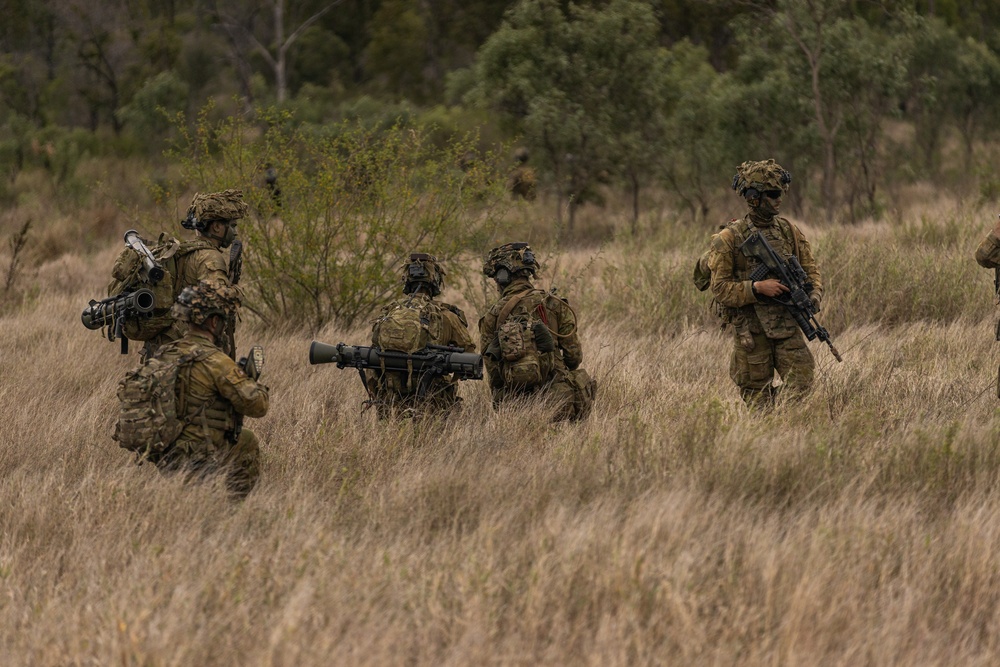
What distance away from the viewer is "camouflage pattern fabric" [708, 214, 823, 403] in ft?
19.8

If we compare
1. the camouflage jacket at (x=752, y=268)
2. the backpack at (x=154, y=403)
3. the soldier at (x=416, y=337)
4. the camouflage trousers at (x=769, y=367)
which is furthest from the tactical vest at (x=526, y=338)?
the backpack at (x=154, y=403)

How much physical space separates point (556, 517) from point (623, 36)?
13693 mm

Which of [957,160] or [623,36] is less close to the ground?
[623,36]

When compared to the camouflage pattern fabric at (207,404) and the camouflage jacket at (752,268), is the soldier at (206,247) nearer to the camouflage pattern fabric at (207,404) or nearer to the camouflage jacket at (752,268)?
the camouflage pattern fabric at (207,404)

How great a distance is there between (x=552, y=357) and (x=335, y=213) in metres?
3.62

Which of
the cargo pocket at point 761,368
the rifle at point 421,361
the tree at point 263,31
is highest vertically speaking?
the tree at point 263,31

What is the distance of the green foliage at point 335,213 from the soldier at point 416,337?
2.94 metres

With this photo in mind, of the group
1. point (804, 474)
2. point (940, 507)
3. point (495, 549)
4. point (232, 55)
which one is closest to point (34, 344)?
point (495, 549)

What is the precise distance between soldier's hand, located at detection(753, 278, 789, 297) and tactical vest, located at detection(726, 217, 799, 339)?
0.61 ft

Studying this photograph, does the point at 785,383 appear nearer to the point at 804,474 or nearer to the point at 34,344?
the point at 804,474

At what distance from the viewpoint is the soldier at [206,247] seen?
5887mm

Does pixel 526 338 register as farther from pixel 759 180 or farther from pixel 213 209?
pixel 213 209

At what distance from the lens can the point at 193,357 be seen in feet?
15.3

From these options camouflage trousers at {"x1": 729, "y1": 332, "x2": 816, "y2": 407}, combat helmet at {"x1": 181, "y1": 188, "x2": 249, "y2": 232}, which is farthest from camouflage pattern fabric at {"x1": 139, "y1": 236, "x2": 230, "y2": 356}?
camouflage trousers at {"x1": 729, "y1": 332, "x2": 816, "y2": 407}
